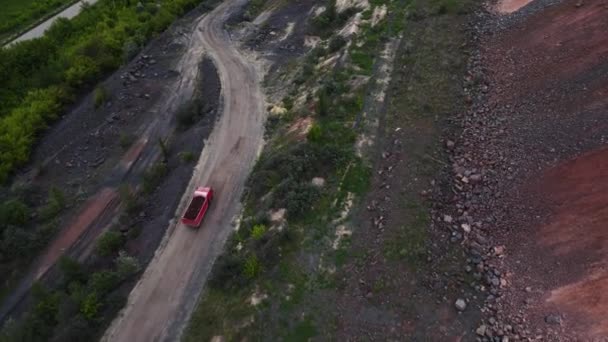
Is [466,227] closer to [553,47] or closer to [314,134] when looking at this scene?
[314,134]

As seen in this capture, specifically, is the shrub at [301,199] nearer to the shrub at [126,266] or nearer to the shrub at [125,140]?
the shrub at [126,266]

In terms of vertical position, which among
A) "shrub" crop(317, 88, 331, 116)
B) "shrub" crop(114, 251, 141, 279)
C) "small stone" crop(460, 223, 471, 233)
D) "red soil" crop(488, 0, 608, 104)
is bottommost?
"small stone" crop(460, 223, 471, 233)

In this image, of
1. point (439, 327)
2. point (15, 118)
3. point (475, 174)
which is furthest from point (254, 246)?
point (15, 118)

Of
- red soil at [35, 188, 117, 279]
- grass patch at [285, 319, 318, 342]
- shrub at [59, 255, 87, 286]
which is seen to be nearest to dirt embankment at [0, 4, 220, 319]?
red soil at [35, 188, 117, 279]

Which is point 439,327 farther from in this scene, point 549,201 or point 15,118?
point 15,118

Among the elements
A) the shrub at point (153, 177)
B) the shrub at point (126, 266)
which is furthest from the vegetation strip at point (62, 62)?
the shrub at point (126, 266)

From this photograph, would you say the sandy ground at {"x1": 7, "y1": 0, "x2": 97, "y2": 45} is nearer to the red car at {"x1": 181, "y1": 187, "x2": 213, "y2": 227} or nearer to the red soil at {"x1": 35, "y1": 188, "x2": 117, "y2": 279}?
the red soil at {"x1": 35, "y1": 188, "x2": 117, "y2": 279}
